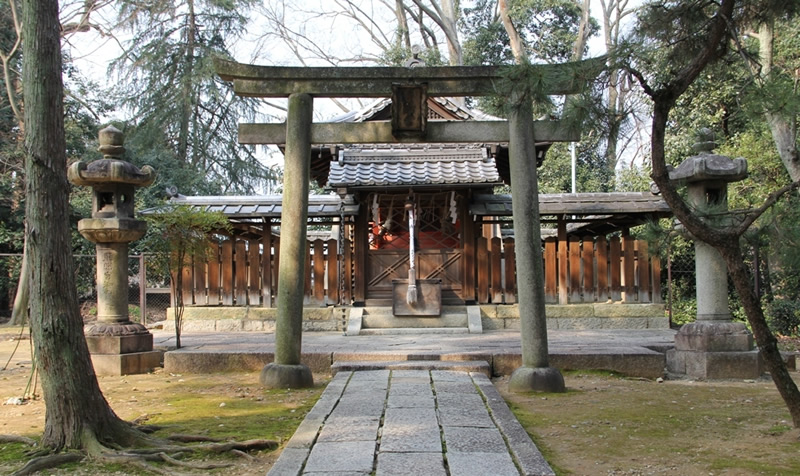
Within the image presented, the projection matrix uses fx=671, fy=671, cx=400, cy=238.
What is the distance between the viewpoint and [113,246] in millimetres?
9383

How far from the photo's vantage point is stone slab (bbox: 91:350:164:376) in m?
8.78

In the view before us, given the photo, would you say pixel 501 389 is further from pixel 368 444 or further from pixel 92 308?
pixel 92 308

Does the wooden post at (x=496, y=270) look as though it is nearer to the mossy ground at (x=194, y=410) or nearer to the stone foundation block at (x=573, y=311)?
the stone foundation block at (x=573, y=311)

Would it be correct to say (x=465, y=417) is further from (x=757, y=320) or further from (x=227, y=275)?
(x=227, y=275)

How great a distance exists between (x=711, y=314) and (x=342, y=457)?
6006mm

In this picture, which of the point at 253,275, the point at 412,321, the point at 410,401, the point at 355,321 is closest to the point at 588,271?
the point at 412,321

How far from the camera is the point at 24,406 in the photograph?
6.67 m

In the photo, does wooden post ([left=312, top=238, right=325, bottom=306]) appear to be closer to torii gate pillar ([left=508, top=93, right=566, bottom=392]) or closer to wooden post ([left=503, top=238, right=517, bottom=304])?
wooden post ([left=503, top=238, right=517, bottom=304])

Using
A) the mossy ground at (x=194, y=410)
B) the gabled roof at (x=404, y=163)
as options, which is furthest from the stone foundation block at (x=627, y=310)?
the mossy ground at (x=194, y=410)

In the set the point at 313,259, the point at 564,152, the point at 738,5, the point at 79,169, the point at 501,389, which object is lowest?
the point at 501,389

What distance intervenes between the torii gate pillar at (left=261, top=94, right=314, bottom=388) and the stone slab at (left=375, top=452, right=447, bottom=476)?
3.34 m

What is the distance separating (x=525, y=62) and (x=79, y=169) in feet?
20.9

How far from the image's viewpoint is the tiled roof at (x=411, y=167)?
42.1 ft

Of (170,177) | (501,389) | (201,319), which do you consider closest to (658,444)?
(501,389)
